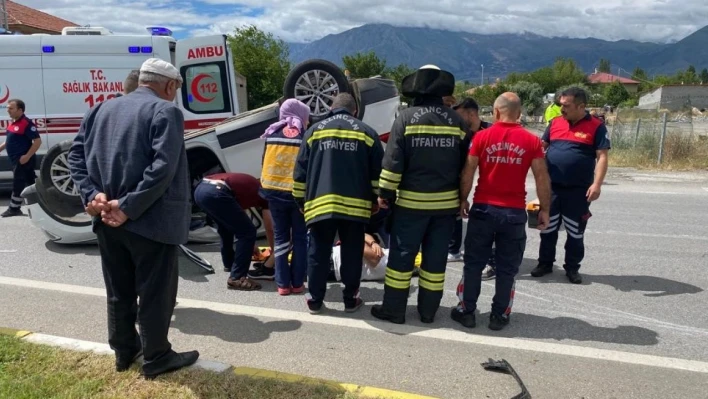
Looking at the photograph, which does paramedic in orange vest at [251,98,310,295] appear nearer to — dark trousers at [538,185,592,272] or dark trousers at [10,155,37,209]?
dark trousers at [538,185,592,272]

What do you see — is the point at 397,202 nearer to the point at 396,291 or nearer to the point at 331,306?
the point at 396,291

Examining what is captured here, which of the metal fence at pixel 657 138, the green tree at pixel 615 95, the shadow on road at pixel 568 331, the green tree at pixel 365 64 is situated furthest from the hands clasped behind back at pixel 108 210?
the green tree at pixel 615 95

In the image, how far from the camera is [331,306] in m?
4.85

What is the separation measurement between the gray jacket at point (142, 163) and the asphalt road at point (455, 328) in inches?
44.0

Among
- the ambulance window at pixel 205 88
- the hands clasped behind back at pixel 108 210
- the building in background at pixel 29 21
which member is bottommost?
the hands clasped behind back at pixel 108 210

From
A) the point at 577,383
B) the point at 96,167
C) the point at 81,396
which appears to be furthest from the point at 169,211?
the point at 577,383

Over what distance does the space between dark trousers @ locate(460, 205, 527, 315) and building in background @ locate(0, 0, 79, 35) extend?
26.8 metres

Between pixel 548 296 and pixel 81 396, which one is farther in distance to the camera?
pixel 548 296

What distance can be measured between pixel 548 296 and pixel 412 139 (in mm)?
2037

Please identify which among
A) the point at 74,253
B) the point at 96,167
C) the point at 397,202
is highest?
the point at 96,167

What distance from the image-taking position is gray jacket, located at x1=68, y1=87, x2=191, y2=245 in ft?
10.3

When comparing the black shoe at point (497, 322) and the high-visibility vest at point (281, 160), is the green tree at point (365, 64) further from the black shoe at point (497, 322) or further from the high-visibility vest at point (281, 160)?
the black shoe at point (497, 322)

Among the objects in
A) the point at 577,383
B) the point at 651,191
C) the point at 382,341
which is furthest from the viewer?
the point at 651,191

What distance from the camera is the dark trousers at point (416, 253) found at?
170 inches
